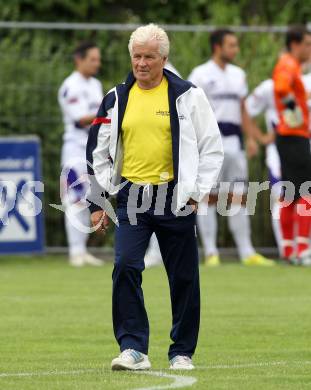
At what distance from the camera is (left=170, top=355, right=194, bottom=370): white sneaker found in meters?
8.33

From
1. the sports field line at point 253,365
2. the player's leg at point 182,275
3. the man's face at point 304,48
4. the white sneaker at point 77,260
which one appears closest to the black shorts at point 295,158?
the man's face at point 304,48

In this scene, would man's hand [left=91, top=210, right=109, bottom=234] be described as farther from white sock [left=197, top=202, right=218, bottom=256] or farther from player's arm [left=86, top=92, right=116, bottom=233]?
white sock [left=197, top=202, right=218, bottom=256]

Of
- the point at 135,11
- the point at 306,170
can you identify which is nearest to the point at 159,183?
the point at 306,170

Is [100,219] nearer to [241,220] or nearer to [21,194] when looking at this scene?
[21,194]

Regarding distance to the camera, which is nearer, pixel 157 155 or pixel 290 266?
pixel 157 155

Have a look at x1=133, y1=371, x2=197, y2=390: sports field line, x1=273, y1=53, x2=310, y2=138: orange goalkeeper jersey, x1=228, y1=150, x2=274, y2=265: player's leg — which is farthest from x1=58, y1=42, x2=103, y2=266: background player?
x1=133, y1=371, x2=197, y2=390: sports field line

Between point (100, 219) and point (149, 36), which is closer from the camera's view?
point (149, 36)

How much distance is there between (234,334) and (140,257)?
2254 mm

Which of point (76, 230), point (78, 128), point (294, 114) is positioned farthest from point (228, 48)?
point (76, 230)

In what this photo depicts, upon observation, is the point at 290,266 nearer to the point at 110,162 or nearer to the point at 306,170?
the point at 306,170

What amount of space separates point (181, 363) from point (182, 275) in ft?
1.75

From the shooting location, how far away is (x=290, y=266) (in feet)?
55.2

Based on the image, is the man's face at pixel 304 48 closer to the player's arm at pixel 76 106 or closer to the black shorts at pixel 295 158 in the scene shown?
the black shorts at pixel 295 158

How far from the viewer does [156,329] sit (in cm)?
1074
